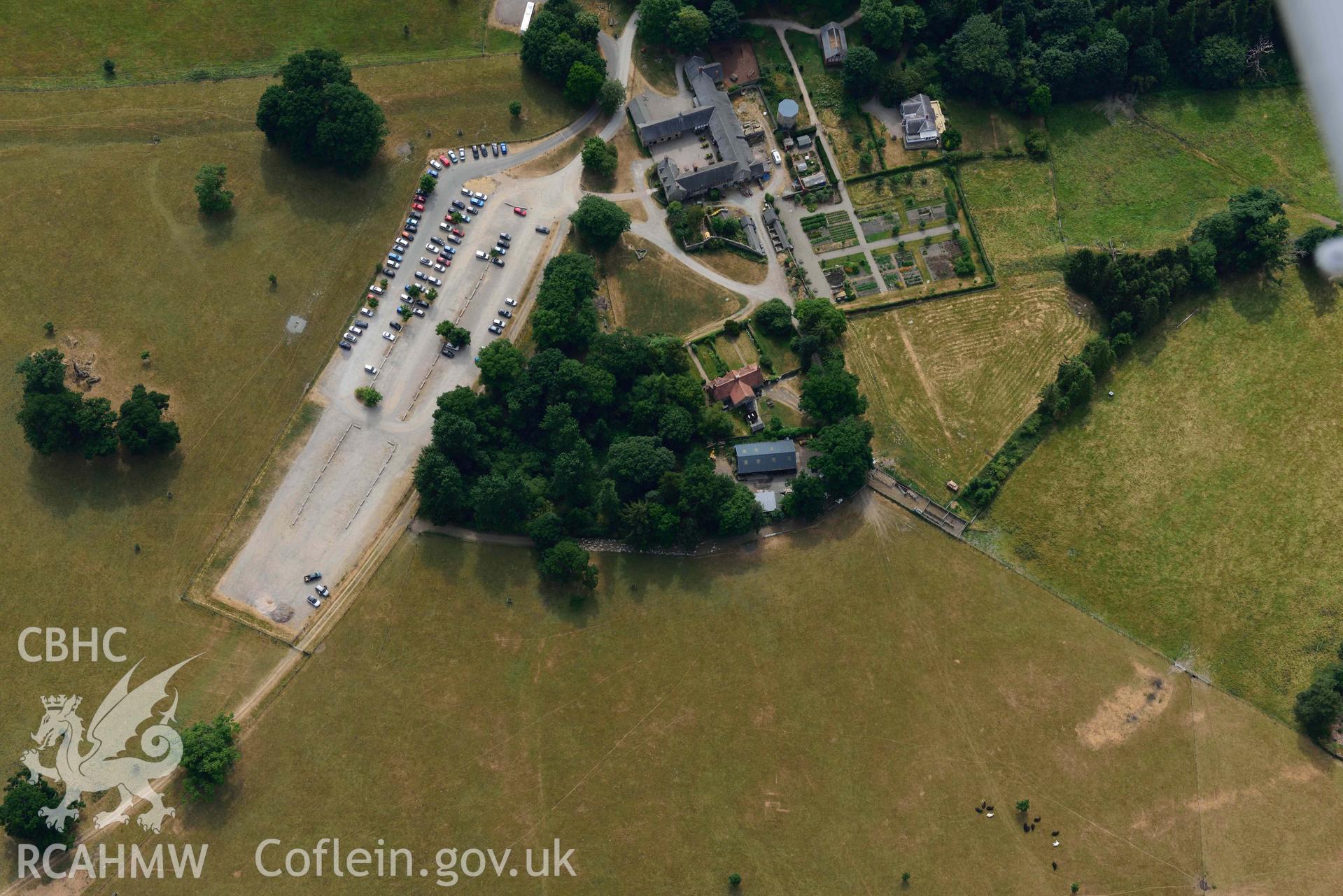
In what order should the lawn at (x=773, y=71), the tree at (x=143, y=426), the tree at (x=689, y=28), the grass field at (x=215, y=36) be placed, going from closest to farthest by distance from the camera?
the tree at (x=143, y=426) → the grass field at (x=215, y=36) → the tree at (x=689, y=28) → the lawn at (x=773, y=71)

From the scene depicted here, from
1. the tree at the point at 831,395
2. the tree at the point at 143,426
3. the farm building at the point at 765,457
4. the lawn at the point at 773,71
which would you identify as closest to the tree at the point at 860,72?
the lawn at the point at 773,71

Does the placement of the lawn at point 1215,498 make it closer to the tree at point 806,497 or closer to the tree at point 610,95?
the tree at point 806,497

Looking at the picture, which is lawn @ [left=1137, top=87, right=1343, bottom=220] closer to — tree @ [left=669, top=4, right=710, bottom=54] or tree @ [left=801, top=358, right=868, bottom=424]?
tree @ [left=801, top=358, right=868, bottom=424]

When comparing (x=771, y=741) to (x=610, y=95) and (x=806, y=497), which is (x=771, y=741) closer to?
(x=806, y=497)

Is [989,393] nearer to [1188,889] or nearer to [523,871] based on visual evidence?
[1188,889]

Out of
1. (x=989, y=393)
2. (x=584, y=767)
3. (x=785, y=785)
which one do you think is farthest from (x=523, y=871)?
(x=989, y=393)

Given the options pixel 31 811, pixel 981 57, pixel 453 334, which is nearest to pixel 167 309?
pixel 453 334
